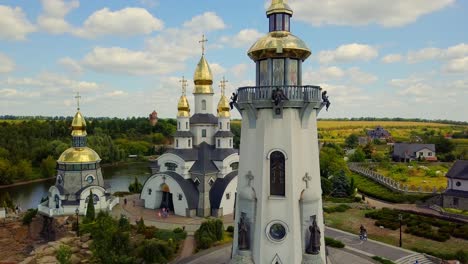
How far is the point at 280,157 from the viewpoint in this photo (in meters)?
13.5

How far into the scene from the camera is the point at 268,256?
44.4 feet

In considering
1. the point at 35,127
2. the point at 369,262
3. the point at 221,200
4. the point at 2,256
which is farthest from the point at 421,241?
the point at 35,127

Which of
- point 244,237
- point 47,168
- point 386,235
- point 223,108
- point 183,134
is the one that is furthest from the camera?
point 47,168

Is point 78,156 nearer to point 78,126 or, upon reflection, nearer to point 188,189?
point 78,126

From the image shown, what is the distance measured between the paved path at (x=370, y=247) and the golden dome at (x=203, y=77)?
644 inches

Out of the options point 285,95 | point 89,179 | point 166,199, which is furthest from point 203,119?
point 285,95

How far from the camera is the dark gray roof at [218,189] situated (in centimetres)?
3070

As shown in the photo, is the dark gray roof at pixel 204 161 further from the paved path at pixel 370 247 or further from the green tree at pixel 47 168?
the green tree at pixel 47 168

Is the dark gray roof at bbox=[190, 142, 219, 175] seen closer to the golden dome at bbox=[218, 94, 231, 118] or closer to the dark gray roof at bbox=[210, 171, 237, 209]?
the dark gray roof at bbox=[210, 171, 237, 209]

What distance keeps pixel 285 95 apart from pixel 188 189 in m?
19.6

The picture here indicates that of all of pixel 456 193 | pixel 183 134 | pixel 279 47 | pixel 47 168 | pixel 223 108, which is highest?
pixel 279 47

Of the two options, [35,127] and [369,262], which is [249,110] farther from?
[35,127]

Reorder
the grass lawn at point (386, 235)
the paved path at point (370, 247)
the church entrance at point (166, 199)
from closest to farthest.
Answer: the paved path at point (370, 247)
the grass lawn at point (386, 235)
the church entrance at point (166, 199)

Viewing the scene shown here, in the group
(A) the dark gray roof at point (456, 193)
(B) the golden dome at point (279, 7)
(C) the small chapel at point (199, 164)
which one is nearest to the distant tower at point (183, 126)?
(C) the small chapel at point (199, 164)
